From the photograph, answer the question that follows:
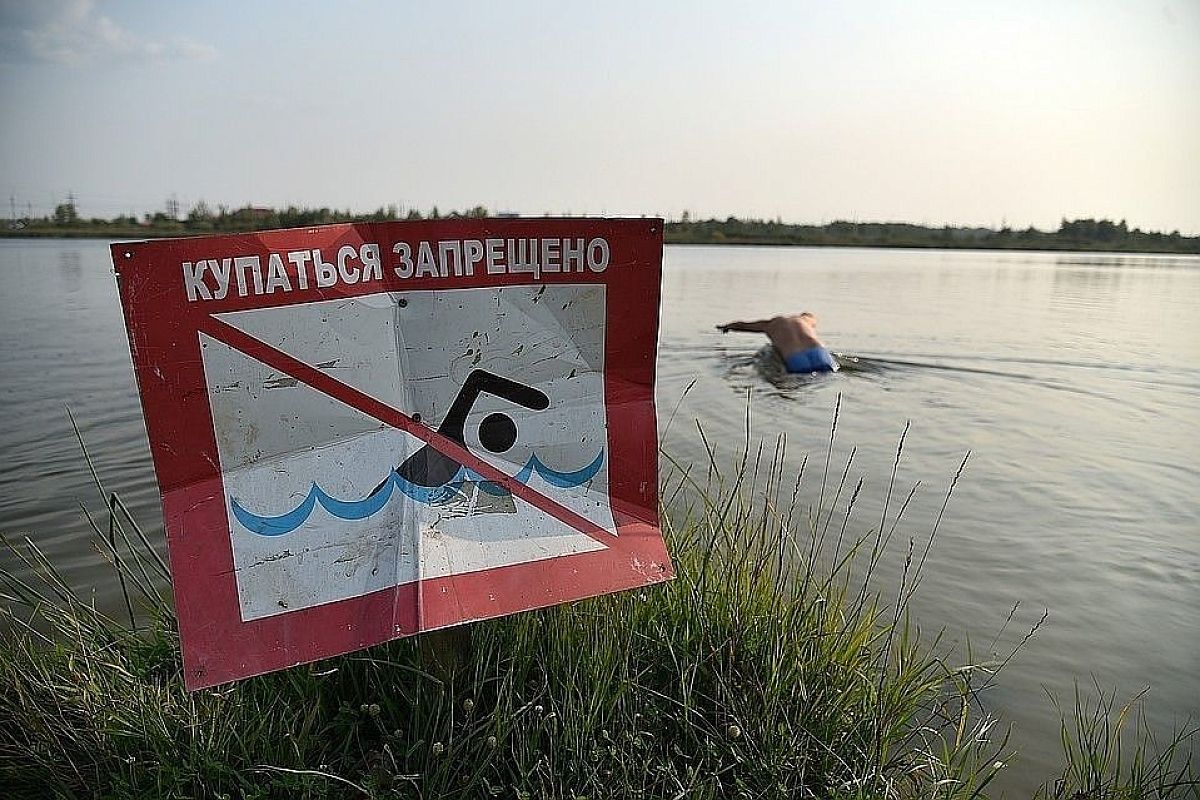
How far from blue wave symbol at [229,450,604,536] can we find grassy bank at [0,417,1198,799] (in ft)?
1.84

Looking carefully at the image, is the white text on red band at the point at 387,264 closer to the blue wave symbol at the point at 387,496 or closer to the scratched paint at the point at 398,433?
the scratched paint at the point at 398,433

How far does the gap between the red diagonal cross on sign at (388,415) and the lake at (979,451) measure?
5.67ft

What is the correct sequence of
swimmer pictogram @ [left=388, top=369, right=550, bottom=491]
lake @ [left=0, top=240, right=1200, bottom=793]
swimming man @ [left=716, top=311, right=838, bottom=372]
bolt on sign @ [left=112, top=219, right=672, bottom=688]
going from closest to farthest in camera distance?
bolt on sign @ [left=112, top=219, right=672, bottom=688] → swimmer pictogram @ [left=388, top=369, right=550, bottom=491] → lake @ [left=0, top=240, right=1200, bottom=793] → swimming man @ [left=716, top=311, right=838, bottom=372]

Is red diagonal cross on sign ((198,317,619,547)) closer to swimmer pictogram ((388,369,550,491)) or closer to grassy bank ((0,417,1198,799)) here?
swimmer pictogram ((388,369,550,491))

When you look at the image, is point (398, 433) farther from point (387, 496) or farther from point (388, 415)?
point (387, 496)

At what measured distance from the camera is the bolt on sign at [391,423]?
192 centimetres

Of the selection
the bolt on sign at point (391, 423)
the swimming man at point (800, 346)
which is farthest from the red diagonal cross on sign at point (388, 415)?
the swimming man at point (800, 346)

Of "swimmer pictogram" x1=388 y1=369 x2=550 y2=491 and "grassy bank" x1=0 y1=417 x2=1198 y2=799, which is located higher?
"swimmer pictogram" x1=388 y1=369 x2=550 y2=491

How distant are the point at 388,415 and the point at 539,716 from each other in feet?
3.18

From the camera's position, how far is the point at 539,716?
2367 millimetres

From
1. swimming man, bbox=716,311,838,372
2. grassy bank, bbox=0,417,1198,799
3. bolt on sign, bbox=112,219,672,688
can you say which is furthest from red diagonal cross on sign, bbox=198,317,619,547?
swimming man, bbox=716,311,838,372

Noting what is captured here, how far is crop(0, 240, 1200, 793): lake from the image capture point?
4055mm

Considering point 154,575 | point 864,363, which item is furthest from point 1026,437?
point 154,575

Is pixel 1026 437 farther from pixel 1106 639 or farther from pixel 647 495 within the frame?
pixel 647 495
